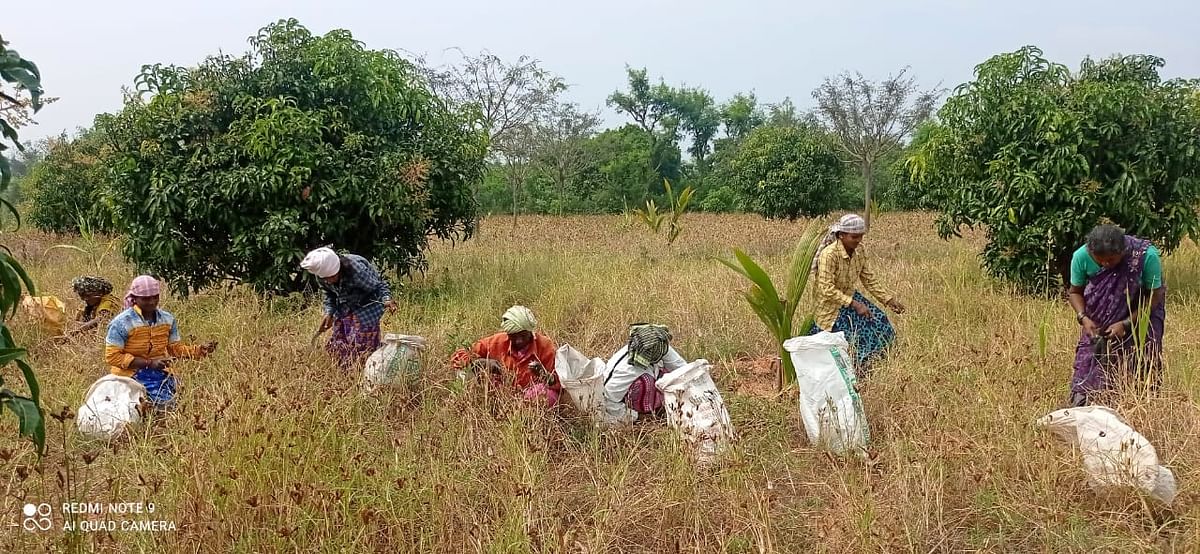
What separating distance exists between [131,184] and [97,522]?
4.43m

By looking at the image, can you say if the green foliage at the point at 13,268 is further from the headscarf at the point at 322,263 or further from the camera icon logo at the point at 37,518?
the headscarf at the point at 322,263

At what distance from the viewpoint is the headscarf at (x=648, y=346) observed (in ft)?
11.5

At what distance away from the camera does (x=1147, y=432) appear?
9.97ft

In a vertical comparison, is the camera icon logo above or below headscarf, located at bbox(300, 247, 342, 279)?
below

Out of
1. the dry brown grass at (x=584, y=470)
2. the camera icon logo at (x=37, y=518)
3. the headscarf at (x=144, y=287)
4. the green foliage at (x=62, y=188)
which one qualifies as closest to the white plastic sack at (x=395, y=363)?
the dry brown grass at (x=584, y=470)

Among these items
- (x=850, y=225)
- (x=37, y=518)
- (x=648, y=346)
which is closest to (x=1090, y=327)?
(x=850, y=225)

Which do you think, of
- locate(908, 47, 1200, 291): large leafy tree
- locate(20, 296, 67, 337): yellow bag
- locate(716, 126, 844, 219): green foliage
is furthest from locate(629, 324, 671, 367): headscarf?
locate(716, 126, 844, 219): green foliage

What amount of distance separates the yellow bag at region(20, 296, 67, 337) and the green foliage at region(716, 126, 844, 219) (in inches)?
481

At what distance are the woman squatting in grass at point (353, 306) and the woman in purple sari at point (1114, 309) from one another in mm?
3462

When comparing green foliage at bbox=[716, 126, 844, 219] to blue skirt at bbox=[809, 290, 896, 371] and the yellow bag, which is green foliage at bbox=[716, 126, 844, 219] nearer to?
blue skirt at bbox=[809, 290, 896, 371]

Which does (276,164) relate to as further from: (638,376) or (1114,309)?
(1114,309)

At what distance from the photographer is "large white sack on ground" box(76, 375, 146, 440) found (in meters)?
3.21

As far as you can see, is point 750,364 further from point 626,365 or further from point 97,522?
point 97,522

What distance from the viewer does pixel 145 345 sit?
3688mm
